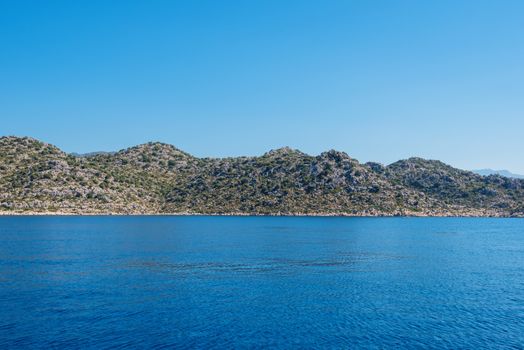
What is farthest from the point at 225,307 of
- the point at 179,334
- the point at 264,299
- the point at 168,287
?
the point at 168,287

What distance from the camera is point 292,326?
6044 cm

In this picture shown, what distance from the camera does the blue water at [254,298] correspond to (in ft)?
180

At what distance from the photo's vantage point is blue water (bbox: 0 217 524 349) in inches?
2160

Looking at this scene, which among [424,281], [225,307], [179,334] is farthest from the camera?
[424,281]

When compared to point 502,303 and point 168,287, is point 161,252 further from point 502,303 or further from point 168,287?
point 502,303

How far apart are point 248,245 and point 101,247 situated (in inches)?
1904

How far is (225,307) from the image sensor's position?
224ft

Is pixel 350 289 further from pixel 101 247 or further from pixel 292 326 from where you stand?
pixel 101 247

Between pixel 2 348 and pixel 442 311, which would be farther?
pixel 442 311

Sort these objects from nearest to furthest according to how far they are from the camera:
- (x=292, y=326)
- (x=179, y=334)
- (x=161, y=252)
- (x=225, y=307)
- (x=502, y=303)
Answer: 1. (x=179, y=334)
2. (x=292, y=326)
3. (x=225, y=307)
4. (x=502, y=303)
5. (x=161, y=252)

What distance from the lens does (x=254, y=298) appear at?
245 feet

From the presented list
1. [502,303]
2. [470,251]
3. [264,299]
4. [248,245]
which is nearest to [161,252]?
[248,245]

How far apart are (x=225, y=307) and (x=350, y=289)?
1081 inches

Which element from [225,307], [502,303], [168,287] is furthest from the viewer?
[168,287]
